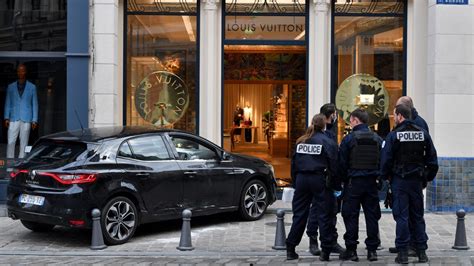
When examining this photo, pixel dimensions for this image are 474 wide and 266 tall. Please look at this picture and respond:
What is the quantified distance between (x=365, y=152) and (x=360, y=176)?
307 mm

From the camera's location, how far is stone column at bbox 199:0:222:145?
13.2 metres

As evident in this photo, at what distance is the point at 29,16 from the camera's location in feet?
42.0

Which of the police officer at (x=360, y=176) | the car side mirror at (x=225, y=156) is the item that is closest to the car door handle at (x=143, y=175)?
the car side mirror at (x=225, y=156)

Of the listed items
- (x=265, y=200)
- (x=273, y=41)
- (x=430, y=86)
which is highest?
(x=273, y=41)

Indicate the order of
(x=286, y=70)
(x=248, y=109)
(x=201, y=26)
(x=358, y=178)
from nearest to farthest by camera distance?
(x=358, y=178), (x=201, y=26), (x=286, y=70), (x=248, y=109)

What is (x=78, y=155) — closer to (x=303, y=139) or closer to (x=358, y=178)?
(x=303, y=139)

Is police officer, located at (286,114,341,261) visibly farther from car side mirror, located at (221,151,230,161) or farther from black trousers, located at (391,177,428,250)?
car side mirror, located at (221,151,230,161)


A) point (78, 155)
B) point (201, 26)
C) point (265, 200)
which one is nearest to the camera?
point (78, 155)

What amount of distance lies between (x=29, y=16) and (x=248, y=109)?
29.0 ft

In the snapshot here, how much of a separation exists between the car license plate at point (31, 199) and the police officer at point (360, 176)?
13.6ft

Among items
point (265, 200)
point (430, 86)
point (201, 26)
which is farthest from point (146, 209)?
point (430, 86)

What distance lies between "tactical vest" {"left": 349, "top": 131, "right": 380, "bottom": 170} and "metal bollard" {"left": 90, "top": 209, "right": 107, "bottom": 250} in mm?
3449

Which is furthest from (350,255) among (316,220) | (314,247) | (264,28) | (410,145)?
(264,28)

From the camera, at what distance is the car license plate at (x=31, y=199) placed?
8.94m
